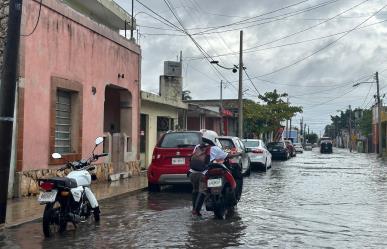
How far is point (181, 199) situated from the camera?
543 inches

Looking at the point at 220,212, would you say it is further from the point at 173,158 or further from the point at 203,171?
the point at 173,158

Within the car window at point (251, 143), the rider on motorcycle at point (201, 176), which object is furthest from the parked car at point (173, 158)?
the car window at point (251, 143)

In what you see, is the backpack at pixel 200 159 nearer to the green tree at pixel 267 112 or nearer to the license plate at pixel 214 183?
the license plate at pixel 214 183

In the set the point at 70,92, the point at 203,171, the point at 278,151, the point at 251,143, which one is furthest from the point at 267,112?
the point at 203,171

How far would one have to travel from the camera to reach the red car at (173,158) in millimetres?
14539

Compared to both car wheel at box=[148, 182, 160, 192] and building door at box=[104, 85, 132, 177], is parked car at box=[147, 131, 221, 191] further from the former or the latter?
building door at box=[104, 85, 132, 177]

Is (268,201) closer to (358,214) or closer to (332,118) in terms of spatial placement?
(358,214)

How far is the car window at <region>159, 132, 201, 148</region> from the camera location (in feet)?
48.1

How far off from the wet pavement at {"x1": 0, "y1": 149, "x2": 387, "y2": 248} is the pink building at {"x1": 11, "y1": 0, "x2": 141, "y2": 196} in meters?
2.34

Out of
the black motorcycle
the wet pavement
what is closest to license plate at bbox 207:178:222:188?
the black motorcycle

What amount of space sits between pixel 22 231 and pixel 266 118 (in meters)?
47.4

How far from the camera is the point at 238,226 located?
31.5 feet

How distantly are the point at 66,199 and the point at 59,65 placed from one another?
6.76m

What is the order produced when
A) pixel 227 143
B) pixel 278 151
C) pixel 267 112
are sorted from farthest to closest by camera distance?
pixel 267 112 < pixel 278 151 < pixel 227 143
